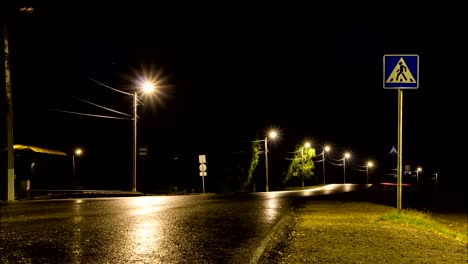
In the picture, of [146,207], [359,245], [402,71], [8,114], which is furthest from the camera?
[8,114]

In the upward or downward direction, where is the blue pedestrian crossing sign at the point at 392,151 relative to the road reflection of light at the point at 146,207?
upward

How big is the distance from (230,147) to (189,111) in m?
5.96

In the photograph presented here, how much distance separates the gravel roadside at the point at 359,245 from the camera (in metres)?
7.14

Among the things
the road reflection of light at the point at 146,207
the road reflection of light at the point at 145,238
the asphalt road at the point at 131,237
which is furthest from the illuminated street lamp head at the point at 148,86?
the road reflection of light at the point at 145,238

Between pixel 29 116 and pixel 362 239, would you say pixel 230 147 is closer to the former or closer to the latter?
pixel 29 116

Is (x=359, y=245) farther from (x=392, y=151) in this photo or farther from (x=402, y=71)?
(x=392, y=151)

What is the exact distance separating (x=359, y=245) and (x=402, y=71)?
558cm

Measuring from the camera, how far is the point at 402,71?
39.1 ft

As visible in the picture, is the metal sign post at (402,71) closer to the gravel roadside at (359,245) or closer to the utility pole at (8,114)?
the gravel roadside at (359,245)

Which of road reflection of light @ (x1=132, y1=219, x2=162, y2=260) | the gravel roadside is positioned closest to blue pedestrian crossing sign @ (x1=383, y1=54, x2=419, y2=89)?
the gravel roadside

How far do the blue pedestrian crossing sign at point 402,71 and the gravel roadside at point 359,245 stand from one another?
3.56 meters

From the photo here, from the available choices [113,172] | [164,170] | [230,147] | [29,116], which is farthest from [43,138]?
[230,147]

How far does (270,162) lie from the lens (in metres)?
65.2

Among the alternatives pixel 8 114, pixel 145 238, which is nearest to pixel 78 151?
pixel 8 114
